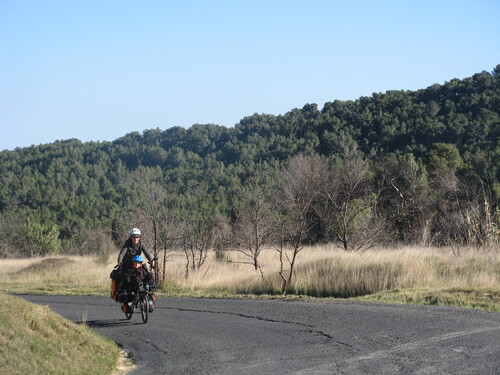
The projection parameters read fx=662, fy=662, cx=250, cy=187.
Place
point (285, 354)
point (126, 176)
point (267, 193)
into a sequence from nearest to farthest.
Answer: point (285, 354) → point (267, 193) → point (126, 176)

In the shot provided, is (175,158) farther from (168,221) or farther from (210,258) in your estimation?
(168,221)

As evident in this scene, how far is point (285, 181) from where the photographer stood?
39.3 m

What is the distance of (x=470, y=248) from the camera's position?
2108cm

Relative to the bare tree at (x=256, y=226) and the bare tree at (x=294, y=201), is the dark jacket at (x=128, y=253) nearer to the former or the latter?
the bare tree at (x=294, y=201)

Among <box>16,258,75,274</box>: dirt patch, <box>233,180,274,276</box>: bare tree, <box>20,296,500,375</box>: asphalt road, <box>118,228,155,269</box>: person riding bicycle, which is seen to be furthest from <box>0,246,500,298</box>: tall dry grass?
<box>118,228,155,269</box>: person riding bicycle

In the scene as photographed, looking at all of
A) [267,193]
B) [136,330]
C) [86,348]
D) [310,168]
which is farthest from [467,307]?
[267,193]

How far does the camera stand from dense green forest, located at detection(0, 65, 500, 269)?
103 feet

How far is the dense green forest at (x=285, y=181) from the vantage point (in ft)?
103

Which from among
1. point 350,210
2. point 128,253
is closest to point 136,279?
point 128,253

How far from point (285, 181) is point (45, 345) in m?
30.7

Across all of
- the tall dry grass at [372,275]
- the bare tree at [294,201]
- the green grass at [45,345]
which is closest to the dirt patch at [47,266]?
the bare tree at [294,201]

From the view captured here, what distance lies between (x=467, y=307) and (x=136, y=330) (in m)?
6.88

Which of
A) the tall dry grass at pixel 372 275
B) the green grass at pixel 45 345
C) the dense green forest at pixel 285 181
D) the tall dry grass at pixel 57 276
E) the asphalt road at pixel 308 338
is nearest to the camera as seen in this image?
the green grass at pixel 45 345

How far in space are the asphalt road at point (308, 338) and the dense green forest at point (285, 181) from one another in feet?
25.3
